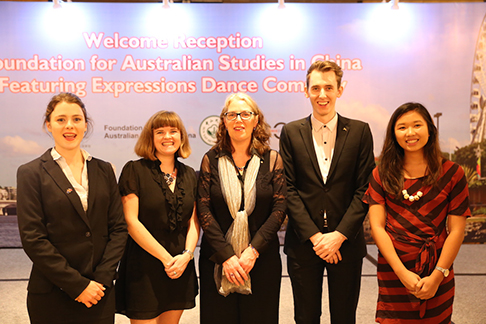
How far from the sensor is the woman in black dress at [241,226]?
224 centimetres

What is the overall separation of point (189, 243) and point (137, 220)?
34 cm

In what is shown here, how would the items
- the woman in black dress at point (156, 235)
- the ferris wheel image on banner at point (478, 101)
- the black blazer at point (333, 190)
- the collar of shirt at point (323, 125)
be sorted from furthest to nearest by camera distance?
1. the ferris wheel image on banner at point (478, 101)
2. the collar of shirt at point (323, 125)
3. the black blazer at point (333, 190)
4. the woman in black dress at point (156, 235)

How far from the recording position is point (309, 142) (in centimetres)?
245

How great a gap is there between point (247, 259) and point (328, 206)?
2.01 feet

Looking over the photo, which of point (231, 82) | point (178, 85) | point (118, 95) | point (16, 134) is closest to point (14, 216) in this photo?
point (16, 134)

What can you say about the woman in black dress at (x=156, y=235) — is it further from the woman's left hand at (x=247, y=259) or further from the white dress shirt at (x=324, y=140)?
the white dress shirt at (x=324, y=140)

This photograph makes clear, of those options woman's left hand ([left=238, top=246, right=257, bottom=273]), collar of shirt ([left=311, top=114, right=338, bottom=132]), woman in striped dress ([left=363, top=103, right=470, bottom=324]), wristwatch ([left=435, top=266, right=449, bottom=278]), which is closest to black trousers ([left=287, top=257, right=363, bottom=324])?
woman in striped dress ([left=363, top=103, right=470, bottom=324])

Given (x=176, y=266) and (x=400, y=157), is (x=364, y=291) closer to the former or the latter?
(x=400, y=157)

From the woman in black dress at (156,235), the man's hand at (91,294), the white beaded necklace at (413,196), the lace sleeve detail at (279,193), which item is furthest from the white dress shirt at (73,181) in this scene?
the white beaded necklace at (413,196)

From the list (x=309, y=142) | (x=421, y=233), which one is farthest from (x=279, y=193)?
(x=421, y=233)

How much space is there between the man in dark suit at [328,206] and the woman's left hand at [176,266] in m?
0.70

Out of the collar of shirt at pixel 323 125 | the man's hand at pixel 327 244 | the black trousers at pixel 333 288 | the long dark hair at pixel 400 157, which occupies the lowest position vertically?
the black trousers at pixel 333 288

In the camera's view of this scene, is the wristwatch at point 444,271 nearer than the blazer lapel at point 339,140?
Yes

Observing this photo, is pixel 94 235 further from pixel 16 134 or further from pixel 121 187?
pixel 16 134
